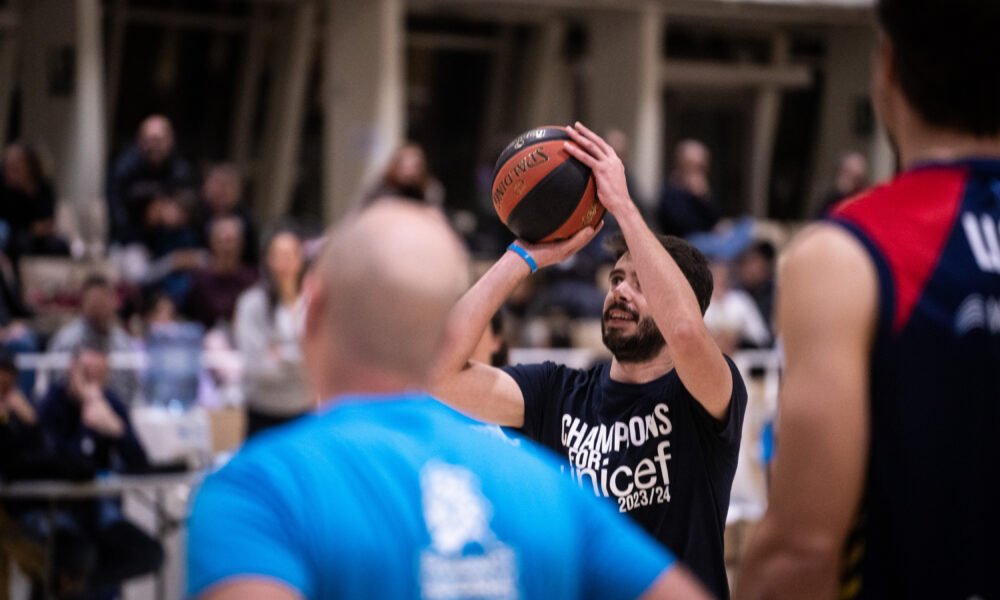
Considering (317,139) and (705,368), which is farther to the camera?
→ (317,139)

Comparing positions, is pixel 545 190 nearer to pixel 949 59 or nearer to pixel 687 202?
pixel 949 59

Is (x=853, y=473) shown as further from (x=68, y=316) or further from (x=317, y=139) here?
(x=317, y=139)

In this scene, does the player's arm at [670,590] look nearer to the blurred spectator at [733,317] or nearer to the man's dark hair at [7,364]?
the man's dark hair at [7,364]

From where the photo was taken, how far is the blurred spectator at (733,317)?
36.5 feet

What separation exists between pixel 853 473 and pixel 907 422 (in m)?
0.12

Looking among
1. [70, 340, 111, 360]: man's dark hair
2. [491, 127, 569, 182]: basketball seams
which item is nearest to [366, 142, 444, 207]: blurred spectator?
[70, 340, 111, 360]: man's dark hair

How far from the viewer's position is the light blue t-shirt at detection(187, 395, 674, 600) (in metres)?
1.85

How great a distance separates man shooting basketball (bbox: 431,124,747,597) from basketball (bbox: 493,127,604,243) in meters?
0.04

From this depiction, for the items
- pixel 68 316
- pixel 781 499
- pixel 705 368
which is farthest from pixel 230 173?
pixel 781 499

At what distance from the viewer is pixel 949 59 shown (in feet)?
7.69

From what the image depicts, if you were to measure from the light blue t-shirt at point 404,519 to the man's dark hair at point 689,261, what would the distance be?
6.80ft

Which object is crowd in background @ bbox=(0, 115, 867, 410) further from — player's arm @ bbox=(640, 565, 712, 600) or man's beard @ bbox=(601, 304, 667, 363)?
player's arm @ bbox=(640, 565, 712, 600)

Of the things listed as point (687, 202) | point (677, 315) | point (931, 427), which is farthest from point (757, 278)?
point (931, 427)

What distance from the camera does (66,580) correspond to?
8.00 meters
